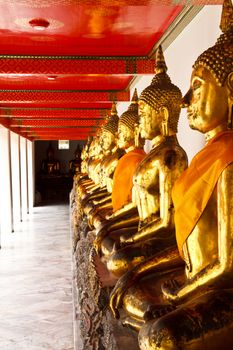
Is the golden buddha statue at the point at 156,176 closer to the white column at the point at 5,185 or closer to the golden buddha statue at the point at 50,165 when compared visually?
the white column at the point at 5,185

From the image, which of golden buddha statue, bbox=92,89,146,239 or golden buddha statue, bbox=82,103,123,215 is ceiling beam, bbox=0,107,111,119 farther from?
golden buddha statue, bbox=92,89,146,239

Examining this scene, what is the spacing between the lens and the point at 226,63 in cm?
168

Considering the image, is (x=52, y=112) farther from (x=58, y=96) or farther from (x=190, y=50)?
(x=190, y=50)

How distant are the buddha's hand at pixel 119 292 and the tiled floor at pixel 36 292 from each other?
2435 millimetres

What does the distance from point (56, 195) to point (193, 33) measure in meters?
17.5

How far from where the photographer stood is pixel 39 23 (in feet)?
11.2

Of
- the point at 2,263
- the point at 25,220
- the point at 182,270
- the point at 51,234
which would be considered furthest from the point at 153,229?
the point at 25,220

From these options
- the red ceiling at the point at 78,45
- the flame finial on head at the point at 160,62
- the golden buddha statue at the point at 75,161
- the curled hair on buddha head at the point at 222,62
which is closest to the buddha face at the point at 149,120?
the flame finial on head at the point at 160,62

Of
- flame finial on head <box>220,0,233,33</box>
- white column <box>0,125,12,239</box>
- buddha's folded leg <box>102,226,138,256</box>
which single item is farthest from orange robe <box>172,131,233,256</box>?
white column <box>0,125,12,239</box>

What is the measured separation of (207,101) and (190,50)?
1.60 meters

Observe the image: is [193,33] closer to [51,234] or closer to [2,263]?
[2,263]

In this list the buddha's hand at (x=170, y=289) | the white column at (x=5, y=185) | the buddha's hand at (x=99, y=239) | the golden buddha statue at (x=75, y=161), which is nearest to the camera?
the buddha's hand at (x=170, y=289)

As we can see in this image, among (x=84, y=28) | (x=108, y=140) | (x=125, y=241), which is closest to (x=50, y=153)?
(x=108, y=140)

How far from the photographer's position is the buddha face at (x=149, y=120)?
97.0 inches
